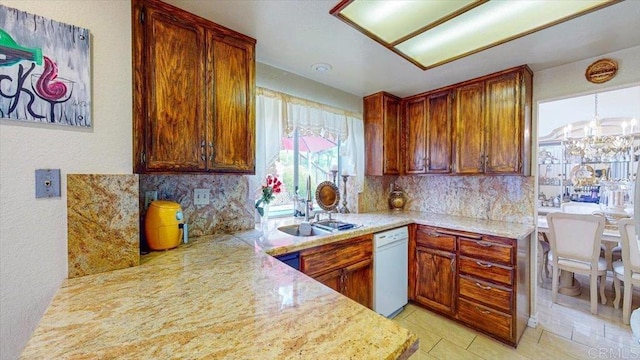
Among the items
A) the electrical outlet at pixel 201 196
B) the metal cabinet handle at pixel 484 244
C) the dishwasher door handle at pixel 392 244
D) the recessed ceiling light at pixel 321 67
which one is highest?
the recessed ceiling light at pixel 321 67

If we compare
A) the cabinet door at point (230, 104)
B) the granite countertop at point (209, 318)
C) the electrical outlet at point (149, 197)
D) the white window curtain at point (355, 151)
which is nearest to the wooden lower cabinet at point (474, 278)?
the white window curtain at point (355, 151)

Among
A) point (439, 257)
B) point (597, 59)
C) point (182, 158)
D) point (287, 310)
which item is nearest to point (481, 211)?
point (439, 257)

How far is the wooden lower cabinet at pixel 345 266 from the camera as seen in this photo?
180cm

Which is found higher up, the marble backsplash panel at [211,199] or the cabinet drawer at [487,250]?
the marble backsplash panel at [211,199]

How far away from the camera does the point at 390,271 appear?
2.38 meters

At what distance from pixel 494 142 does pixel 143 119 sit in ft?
9.11

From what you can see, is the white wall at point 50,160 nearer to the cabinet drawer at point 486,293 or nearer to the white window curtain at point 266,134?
the white window curtain at point 266,134

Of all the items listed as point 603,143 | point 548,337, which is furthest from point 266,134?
point 603,143

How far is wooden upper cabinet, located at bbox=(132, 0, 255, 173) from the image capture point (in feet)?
4.28

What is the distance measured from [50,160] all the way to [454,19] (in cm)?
222

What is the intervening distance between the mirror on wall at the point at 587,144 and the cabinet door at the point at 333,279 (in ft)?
10.8

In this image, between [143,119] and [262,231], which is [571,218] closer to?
[262,231]

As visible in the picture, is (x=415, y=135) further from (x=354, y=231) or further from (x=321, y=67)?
(x=354, y=231)

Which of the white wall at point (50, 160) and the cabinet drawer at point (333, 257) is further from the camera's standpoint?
the cabinet drawer at point (333, 257)
